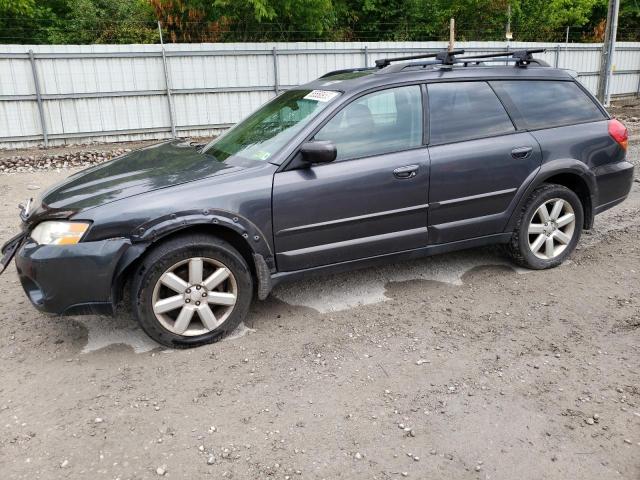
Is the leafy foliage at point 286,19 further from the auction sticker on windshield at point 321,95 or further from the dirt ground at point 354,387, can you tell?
the dirt ground at point 354,387

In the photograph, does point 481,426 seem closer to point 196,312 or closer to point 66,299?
point 196,312

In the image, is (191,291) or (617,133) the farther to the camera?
(617,133)

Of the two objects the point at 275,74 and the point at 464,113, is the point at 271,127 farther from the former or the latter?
the point at 275,74

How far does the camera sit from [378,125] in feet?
13.7

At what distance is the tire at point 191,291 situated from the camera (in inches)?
140

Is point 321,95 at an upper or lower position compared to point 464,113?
upper

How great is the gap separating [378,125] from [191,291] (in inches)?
68.7

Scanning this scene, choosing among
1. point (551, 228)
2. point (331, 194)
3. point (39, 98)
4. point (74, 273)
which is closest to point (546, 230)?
point (551, 228)

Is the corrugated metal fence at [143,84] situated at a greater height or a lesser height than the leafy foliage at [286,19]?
lesser

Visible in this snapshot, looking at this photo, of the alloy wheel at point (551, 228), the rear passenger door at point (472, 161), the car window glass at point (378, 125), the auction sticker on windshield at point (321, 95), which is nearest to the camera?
the car window glass at point (378, 125)

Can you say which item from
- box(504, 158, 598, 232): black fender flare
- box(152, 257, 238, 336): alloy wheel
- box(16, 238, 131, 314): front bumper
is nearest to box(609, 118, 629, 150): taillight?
box(504, 158, 598, 232): black fender flare

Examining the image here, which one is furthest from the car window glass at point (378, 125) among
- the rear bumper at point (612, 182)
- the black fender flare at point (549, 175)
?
the rear bumper at point (612, 182)

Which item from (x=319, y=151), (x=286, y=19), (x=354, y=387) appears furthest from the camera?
(x=286, y=19)

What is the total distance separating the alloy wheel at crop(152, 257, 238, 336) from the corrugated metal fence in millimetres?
9929
